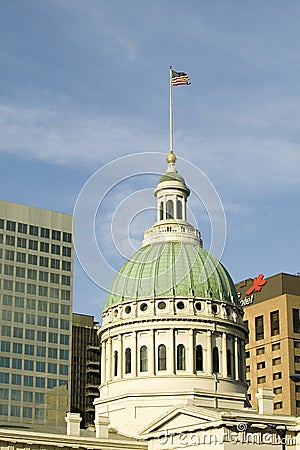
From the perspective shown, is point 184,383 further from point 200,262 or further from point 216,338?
point 200,262

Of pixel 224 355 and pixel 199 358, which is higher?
pixel 224 355

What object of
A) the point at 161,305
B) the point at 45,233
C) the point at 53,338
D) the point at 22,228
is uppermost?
the point at 45,233

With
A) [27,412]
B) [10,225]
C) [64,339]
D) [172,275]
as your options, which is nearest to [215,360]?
[172,275]

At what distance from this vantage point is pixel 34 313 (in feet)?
542

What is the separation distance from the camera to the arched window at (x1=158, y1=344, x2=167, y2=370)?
129m

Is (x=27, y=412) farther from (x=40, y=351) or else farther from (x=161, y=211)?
(x=161, y=211)

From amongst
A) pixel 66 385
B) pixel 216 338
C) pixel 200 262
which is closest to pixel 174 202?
pixel 200 262

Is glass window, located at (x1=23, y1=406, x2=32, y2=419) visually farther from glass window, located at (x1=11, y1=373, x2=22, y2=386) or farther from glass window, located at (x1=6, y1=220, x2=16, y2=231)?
glass window, located at (x1=6, y1=220, x2=16, y2=231)

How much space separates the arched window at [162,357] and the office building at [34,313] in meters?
35.8

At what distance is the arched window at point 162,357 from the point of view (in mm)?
129375

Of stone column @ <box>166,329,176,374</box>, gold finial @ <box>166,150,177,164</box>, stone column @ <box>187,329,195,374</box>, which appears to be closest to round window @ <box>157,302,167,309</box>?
stone column @ <box>166,329,176,374</box>

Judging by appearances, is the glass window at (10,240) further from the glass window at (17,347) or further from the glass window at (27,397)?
the glass window at (27,397)

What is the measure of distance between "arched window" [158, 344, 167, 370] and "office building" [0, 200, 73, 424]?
35.8 m

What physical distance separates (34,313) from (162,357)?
40298 millimetres
